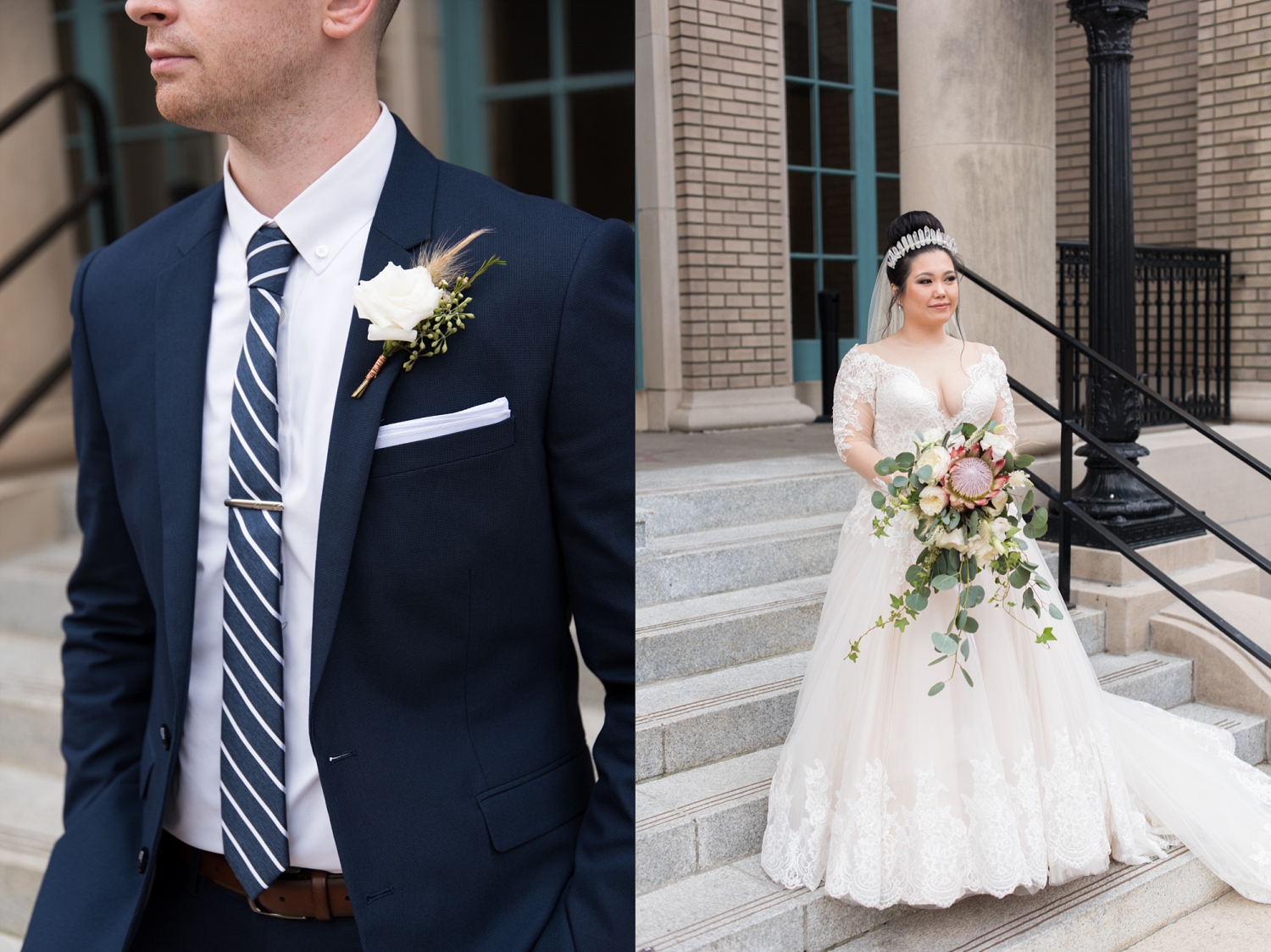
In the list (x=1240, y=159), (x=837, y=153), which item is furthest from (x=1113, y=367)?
(x=837, y=153)

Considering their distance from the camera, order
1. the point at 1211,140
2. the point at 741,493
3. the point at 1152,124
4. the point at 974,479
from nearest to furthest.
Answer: the point at 974,479 < the point at 741,493 < the point at 1211,140 < the point at 1152,124

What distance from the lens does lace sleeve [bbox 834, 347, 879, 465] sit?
284cm

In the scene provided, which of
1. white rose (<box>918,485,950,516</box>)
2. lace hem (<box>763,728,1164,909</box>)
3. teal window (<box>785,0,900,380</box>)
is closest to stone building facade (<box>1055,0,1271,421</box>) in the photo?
teal window (<box>785,0,900,380</box>)

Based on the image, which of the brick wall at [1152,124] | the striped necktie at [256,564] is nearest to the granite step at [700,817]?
the striped necktie at [256,564]

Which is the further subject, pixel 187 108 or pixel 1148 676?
pixel 1148 676

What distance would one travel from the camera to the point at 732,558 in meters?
3.43

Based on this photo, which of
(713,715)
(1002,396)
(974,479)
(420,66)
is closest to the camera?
(420,66)

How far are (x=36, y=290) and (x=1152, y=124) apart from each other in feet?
21.7

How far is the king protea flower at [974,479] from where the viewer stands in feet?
8.12

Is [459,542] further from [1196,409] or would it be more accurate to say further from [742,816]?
[1196,409]

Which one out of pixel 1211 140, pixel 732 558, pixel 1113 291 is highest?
pixel 1211 140

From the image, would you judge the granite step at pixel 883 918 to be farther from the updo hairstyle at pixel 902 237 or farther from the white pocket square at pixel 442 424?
the white pocket square at pixel 442 424

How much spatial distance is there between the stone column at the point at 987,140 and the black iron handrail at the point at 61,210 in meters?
3.59

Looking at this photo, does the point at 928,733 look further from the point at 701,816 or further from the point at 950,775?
the point at 701,816
